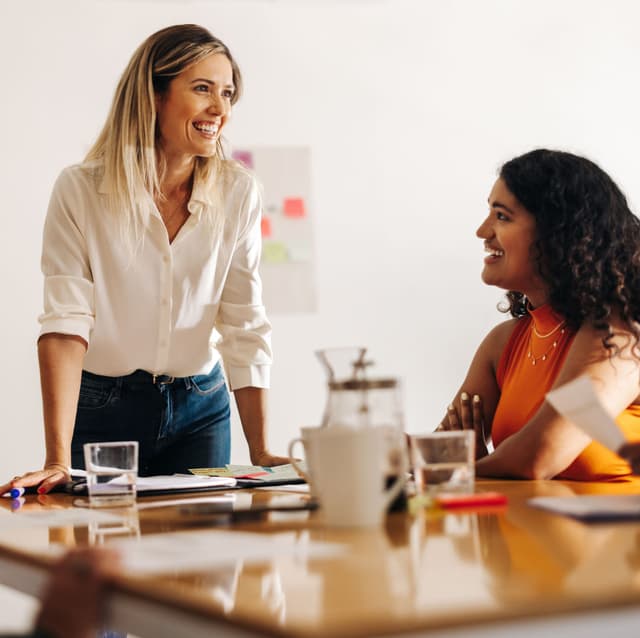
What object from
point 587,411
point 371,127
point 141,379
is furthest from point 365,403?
point 371,127

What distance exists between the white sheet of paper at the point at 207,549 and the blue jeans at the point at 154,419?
1078mm

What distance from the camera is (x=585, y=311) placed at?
72.0 inches

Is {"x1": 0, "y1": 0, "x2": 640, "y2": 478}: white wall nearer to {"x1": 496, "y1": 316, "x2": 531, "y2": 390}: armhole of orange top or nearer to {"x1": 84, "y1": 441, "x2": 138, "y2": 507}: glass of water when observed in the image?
{"x1": 496, "y1": 316, "x2": 531, "y2": 390}: armhole of orange top

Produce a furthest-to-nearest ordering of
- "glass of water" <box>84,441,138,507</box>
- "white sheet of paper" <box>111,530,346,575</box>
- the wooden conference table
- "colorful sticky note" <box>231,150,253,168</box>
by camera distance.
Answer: "colorful sticky note" <box>231,150,253,168</box>
"glass of water" <box>84,441,138,507</box>
"white sheet of paper" <box>111,530,346,575</box>
the wooden conference table

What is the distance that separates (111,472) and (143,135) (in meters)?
0.95

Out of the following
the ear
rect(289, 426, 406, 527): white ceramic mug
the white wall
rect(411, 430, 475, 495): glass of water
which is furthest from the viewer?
the white wall

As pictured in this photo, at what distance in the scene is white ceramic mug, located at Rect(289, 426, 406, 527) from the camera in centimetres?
102

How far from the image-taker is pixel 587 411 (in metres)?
1.16

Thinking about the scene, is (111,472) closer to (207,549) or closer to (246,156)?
(207,549)

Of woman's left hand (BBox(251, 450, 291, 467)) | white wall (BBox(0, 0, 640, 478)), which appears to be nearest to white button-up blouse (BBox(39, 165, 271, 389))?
woman's left hand (BBox(251, 450, 291, 467))

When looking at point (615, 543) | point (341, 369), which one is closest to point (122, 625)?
point (615, 543)

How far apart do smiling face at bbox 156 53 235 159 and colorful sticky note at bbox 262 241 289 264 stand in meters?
1.73

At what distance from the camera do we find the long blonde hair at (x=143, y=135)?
6.99ft

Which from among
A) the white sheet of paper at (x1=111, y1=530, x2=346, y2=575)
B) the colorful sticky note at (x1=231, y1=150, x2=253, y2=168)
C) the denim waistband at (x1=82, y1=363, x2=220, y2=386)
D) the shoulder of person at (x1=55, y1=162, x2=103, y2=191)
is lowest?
the white sheet of paper at (x1=111, y1=530, x2=346, y2=575)
